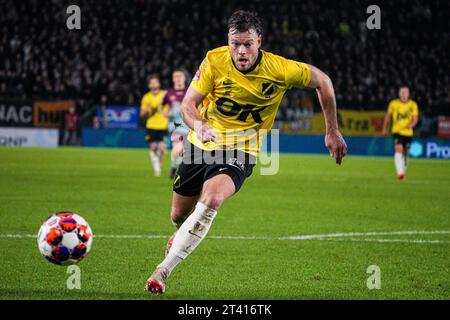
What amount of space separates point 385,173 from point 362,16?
16.9m

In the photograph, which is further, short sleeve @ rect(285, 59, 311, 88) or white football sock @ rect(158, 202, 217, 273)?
short sleeve @ rect(285, 59, 311, 88)

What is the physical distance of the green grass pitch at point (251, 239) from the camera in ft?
21.6

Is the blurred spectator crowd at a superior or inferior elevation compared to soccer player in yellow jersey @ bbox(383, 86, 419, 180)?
superior

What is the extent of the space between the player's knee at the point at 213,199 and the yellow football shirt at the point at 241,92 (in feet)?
1.90

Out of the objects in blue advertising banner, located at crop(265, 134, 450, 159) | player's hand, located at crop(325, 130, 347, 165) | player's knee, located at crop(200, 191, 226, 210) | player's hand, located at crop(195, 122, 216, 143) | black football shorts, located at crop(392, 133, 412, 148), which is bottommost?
blue advertising banner, located at crop(265, 134, 450, 159)

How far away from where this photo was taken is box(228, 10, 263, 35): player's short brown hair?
259 inches

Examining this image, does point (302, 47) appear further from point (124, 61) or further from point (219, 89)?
point (219, 89)

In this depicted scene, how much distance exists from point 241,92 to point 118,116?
2702cm

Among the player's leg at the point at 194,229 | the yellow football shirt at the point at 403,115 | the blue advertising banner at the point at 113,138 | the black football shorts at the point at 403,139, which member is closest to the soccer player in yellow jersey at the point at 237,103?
the player's leg at the point at 194,229

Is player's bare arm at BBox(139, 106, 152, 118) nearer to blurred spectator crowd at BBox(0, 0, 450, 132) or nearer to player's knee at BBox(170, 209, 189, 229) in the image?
blurred spectator crowd at BBox(0, 0, 450, 132)

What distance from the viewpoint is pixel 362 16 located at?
37.5m

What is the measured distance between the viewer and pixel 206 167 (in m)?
6.86

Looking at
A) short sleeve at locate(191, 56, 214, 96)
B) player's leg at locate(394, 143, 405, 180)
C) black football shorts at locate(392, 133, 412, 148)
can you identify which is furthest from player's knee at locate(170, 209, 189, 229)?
black football shorts at locate(392, 133, 412, 148)

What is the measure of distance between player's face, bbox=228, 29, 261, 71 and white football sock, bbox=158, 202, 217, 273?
124 centimetres
